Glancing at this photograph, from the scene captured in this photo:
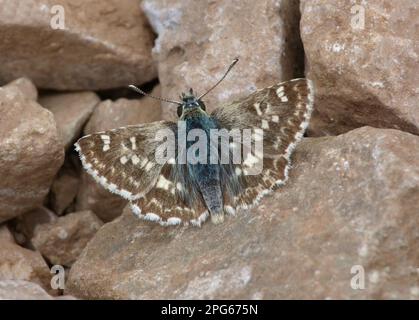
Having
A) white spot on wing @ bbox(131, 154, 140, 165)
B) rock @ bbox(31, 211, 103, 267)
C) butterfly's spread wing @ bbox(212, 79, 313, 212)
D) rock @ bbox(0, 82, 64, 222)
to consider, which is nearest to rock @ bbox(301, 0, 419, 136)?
butterfly's spread wing @ bbox(212, 79, 313, 212)

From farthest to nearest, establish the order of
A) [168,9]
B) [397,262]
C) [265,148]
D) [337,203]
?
1. [168,9]
2. [265,148]
3. [337,203]
4. [397,262]

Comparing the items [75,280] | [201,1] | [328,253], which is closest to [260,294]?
[328,253]

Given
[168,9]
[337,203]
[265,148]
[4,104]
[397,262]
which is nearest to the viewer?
[397,262]

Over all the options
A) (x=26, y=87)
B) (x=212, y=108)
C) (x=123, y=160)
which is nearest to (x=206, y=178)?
(x=123, y=160)

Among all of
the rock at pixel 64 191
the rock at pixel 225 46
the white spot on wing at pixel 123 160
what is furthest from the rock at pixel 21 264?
the rock at pixel 225 46

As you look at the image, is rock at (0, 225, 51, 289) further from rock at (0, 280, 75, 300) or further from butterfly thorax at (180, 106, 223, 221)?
butterfly thorax at (180, 106, 223, 221)

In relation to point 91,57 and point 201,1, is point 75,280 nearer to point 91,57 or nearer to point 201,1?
point 91,57
